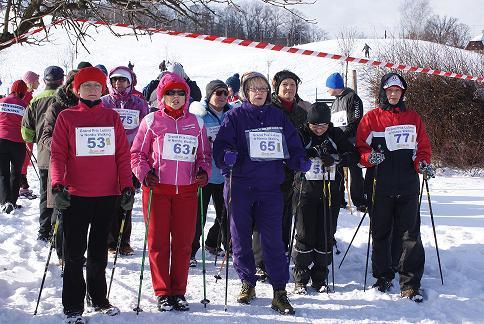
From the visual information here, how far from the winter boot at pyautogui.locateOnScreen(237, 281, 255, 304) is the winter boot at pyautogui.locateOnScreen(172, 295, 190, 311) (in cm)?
49

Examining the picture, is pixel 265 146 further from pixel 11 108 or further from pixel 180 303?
pixel 11 108

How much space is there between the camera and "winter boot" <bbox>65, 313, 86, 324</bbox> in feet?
12.8

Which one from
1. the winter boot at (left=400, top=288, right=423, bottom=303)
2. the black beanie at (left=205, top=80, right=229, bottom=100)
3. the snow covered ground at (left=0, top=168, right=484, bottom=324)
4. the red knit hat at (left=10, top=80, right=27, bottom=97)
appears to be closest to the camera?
the snow covered ground at (left=0, top=168, right=484, bottom=324)

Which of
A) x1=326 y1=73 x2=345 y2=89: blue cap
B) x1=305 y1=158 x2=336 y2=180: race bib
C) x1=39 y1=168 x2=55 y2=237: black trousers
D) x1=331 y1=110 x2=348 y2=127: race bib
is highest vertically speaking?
x1=326 y1=73 x2=345 y2=89: blue cap

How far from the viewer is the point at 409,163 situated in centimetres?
477

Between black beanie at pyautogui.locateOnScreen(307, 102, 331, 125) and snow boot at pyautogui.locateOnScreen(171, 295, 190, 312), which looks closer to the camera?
snow boot at pyautogui.locateOnScreen(171, 295, 190, 312)

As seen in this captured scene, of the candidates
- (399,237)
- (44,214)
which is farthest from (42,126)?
(399,237)

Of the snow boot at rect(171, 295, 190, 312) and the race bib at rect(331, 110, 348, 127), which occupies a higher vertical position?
the race bib at rect(331, 110, 348, 127)

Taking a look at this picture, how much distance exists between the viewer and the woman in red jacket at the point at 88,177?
392 cm

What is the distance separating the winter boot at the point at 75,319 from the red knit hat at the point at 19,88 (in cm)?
513

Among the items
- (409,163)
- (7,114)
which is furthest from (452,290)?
(7,114)

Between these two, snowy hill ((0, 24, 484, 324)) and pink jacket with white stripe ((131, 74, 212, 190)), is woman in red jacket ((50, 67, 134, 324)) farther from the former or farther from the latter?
snowy hill ((0, 24, 484, 324))

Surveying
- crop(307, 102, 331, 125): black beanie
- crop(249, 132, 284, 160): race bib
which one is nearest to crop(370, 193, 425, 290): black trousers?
crop(307, 102, 331, 125): black beanie

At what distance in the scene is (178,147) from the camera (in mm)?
4246
